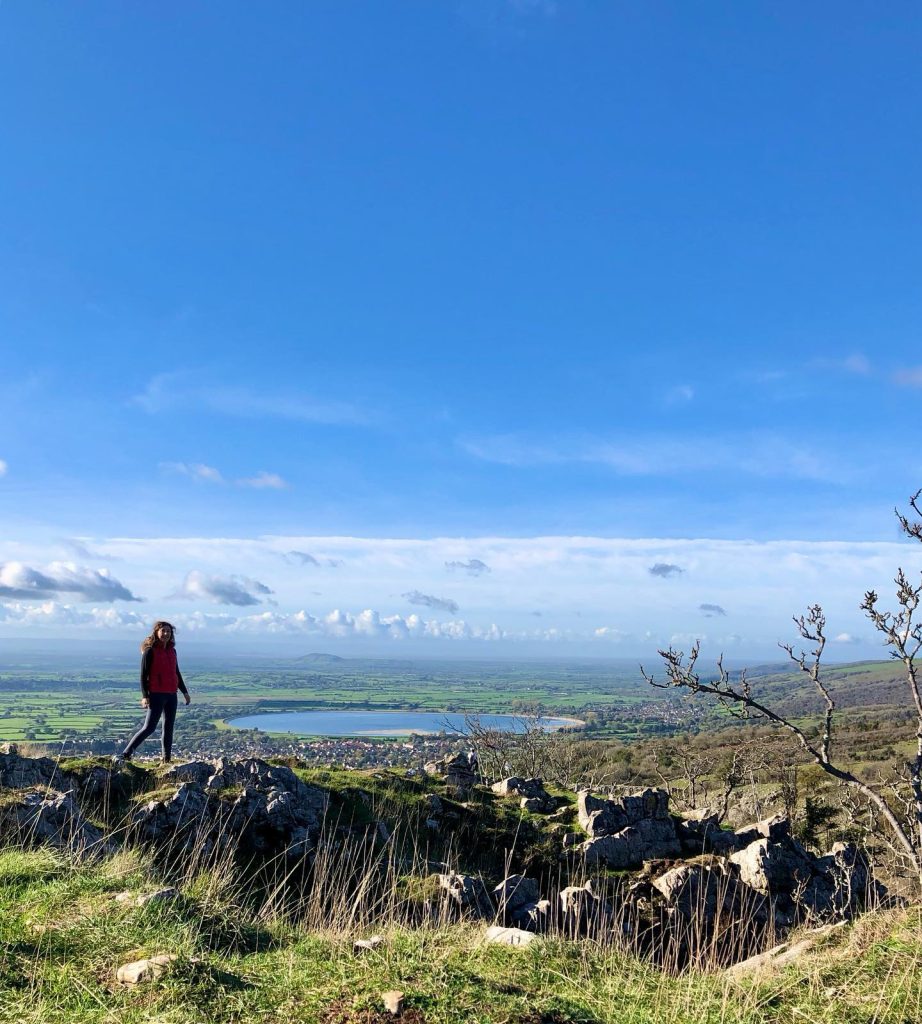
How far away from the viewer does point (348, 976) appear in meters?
5.81

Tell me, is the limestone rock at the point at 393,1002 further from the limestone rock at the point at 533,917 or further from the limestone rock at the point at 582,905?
the limestone rock at the point at 582,905

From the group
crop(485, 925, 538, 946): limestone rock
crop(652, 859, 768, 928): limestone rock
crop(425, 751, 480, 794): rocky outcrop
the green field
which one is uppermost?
crop(485, 925, 538, 946): limestone rock

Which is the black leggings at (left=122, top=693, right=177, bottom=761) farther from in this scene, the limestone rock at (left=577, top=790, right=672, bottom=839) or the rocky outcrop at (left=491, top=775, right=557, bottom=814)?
the limestone rock at (left=577, top=790, right=672, bottom=839)

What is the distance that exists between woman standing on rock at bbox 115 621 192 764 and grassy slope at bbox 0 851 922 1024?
21.9 feet

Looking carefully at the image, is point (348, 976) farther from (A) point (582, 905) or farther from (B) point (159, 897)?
(A) point (582, 905)

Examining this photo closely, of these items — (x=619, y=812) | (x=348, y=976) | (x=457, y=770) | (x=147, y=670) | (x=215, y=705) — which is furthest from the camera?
(x=215, y=705)

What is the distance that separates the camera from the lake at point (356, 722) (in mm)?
92375

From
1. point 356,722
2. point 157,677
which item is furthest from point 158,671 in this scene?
point 356,722

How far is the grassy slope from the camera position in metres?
5.20

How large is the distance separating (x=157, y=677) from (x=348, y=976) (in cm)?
1012

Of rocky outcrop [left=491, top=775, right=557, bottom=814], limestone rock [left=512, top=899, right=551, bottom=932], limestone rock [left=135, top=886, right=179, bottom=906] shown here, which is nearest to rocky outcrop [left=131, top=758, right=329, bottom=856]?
limestone rock [left=512, top=899, right=551, bottom=932]

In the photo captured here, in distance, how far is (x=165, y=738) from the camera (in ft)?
48.0

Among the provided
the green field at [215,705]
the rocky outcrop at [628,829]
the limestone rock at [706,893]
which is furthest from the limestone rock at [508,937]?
the green field at [215,705]

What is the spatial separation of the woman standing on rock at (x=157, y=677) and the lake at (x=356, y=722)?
76.1m
